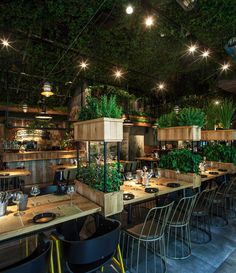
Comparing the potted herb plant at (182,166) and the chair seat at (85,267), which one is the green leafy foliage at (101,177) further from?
the potted herb plant at (182,166)

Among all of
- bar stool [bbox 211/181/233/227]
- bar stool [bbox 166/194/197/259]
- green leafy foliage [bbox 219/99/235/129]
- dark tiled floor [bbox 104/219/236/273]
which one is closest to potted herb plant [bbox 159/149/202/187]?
bar stool [bbox 211/181/233/227]

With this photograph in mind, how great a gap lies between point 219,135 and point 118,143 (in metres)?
3.95

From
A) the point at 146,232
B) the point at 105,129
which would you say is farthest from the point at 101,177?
the point at 146,232

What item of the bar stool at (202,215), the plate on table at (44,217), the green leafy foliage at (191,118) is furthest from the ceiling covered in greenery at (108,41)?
the bar stool at (202,215)

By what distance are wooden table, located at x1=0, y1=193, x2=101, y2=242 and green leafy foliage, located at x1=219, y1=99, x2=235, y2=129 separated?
4.43m

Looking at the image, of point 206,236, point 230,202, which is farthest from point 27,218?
point 230,202

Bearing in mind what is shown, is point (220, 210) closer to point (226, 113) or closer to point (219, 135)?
point (219, 135)

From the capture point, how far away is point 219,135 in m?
5.18

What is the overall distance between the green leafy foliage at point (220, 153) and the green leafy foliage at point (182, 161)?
1.87 meters

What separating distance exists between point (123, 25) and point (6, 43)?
2811 millimetres

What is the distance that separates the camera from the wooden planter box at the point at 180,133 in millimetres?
3590

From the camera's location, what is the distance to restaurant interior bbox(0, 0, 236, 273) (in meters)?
2.14

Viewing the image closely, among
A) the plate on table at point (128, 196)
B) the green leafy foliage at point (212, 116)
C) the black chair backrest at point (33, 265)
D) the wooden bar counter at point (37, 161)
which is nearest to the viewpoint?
the black chair backrest at point (33, 265)

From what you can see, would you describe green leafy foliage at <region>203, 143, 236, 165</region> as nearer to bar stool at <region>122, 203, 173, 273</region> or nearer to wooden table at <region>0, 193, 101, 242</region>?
bar stool at <region>122, 203, 173, 273</region>
